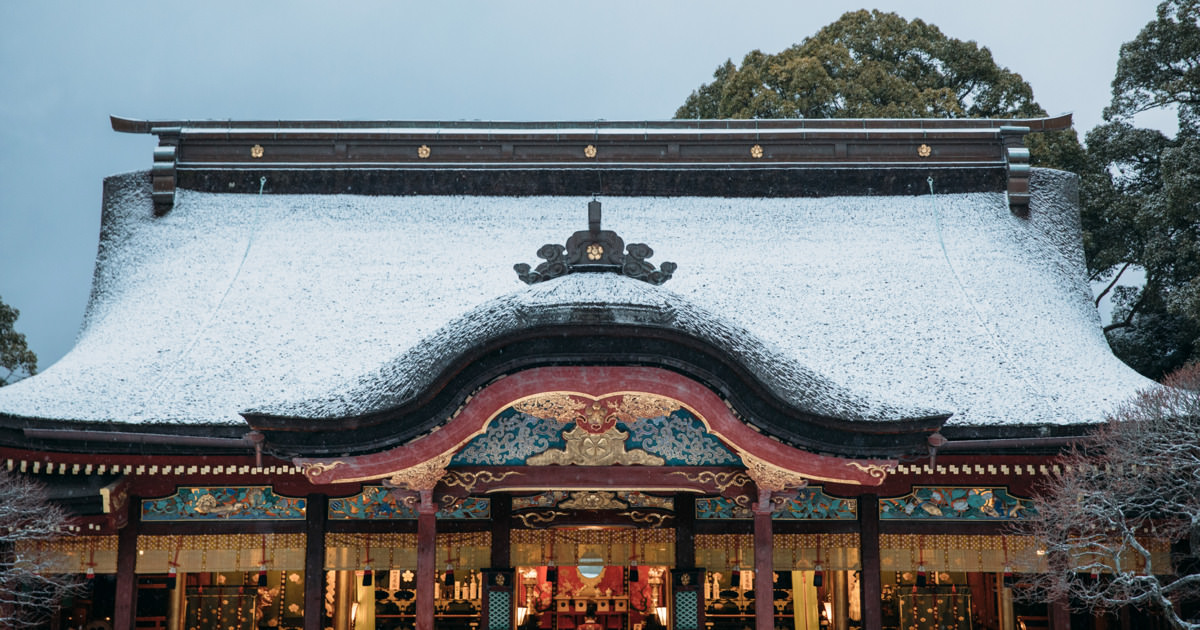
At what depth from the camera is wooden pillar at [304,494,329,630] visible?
397 inches

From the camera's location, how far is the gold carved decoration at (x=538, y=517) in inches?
412

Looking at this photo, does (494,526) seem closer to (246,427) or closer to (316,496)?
(316,496)

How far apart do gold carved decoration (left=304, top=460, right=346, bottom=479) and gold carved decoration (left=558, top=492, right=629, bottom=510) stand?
2907mm

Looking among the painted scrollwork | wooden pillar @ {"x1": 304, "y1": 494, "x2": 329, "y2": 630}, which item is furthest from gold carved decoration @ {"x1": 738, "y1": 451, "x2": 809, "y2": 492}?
wooden pillar @ {"x1": 304, "y1": 494, "x2": 329, "y2": 630}

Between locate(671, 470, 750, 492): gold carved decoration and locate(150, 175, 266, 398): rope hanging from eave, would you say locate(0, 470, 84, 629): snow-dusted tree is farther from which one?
locate(671, 470, 750, 492): gold carved decoration

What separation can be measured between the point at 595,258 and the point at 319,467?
9.63 feet

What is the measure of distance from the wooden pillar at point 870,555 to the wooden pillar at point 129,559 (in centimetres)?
744

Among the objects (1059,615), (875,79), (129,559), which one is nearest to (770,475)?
(1059,615)

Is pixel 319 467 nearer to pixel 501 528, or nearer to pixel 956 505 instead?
pixel 501 528

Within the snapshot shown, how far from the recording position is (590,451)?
886 centimetres

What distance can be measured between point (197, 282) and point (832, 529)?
318 inches

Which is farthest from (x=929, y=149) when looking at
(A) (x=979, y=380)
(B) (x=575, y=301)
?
(B) (x=575, y=301)

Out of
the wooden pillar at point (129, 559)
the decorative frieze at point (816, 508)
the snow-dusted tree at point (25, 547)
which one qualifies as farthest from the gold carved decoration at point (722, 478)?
the snow-dusted tree at point (25, 547)

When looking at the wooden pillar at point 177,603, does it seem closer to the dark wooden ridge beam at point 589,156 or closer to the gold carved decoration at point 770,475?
the dark wooden ridge beam at point 589,156
